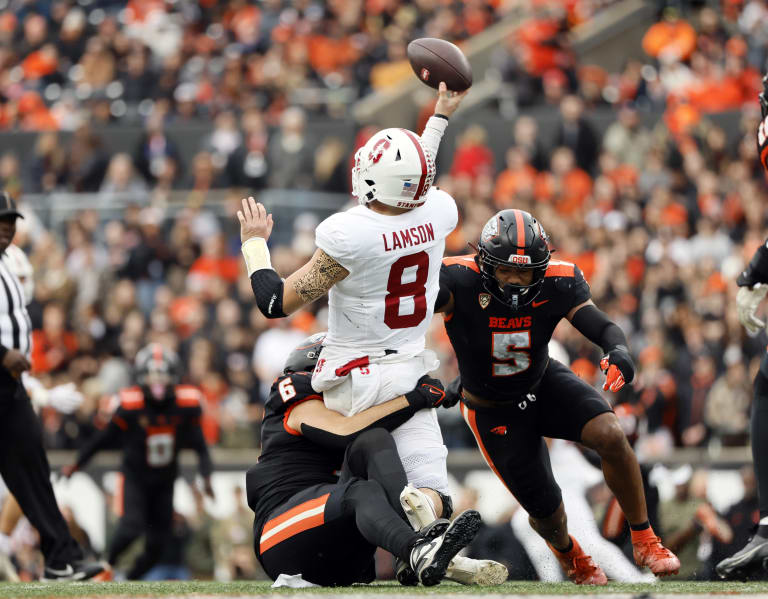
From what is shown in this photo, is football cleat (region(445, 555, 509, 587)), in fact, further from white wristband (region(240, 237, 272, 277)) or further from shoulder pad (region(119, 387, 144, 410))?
shoulder pad (region(119, 387, 144, 410))

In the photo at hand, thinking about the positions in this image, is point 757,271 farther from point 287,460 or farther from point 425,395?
point 287,460

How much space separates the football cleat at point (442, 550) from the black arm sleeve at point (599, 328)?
1203 mm

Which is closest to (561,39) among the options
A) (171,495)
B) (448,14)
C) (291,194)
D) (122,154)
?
(448,14)

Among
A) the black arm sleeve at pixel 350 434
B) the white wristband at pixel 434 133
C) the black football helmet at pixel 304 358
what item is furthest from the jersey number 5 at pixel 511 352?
the white wristband at pixel 434 133

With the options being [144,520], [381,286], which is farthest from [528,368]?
[144,520]

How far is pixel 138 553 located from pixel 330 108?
6.54 metres

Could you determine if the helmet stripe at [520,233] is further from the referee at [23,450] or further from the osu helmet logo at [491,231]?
the referee at [23,450]

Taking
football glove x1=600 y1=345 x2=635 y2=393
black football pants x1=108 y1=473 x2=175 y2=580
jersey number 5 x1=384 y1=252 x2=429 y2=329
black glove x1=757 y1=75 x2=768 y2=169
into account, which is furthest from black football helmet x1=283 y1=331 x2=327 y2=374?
black football pants x1=108 y1=473 x2=175 y2=580

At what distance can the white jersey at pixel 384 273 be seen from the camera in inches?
219

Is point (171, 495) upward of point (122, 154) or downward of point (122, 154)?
downward

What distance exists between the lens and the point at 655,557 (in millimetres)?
6121

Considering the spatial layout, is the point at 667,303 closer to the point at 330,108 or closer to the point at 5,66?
the point at 330,108

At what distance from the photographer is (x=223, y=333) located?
1234cm

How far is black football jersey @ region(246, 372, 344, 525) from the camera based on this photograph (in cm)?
591
